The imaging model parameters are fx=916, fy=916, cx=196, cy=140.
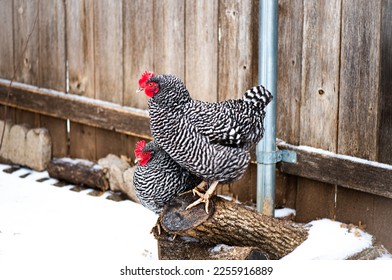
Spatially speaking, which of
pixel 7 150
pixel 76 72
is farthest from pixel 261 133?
pixel 7 150

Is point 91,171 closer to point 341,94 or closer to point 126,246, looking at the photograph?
point 126,246

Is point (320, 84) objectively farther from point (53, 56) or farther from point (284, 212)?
point (53, 56)

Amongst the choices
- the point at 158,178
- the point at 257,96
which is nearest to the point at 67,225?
the point at 158,178

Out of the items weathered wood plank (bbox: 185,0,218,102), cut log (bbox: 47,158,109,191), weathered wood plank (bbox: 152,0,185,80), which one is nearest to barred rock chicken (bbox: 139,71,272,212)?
weathered wood plank (bbox: 185,0,218,102)

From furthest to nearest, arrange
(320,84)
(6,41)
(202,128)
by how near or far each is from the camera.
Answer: (6,41)
(320,84)
(202,128)

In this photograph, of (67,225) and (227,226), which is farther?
(67,225)

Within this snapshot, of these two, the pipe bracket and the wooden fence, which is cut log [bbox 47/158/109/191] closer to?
the wooden fence

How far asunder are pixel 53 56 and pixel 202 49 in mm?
1638

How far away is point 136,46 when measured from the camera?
6336 mm

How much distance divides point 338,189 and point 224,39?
3.91 ft

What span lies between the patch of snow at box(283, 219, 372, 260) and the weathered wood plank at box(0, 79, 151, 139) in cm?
159

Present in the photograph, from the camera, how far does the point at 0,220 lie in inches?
231

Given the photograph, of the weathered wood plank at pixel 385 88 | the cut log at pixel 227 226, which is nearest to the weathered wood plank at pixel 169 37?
the cut log at pixel 227 226

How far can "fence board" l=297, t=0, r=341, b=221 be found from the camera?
510 centimetres
